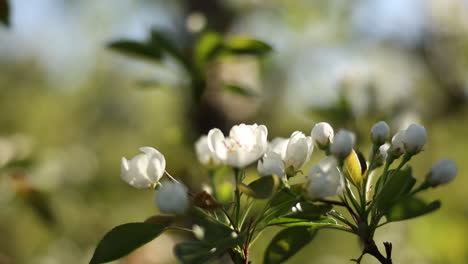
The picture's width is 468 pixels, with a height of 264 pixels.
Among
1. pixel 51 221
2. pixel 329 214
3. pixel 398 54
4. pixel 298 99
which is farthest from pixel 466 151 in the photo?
pixel 329 214

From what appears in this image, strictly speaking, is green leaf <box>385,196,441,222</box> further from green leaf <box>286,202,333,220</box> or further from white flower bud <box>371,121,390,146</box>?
white flower bud <box>371,121,390,146</box>

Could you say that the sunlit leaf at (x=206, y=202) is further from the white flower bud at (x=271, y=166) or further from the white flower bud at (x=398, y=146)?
the white flower bud at (x=398, y=146)

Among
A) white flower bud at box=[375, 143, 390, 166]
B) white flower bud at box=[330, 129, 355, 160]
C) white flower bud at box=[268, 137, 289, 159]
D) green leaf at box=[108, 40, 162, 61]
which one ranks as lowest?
green leaf at box=[108, 40, 162, 61]

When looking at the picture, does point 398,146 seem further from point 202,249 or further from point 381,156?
point 202,249

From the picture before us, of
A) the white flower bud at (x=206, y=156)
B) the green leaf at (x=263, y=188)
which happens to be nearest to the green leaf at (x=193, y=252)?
the green leaf at (x=263, y=188)

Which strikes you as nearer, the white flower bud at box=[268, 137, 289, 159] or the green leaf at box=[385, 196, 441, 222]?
the green leaf at box=[385, 196, 441, 222]

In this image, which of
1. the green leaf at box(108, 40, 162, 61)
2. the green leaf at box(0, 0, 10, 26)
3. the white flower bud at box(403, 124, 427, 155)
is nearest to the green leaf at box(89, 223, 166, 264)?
the white flower bud at box(403, 124, 427, 155)

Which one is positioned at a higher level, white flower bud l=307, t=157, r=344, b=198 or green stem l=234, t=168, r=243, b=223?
white flower bud l=307, t=157, r=344, b=198

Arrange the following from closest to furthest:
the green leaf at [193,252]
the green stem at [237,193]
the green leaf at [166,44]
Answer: the green leaf at [193,252]
the green stem at [237,193]
the green leaf at [166,44]
